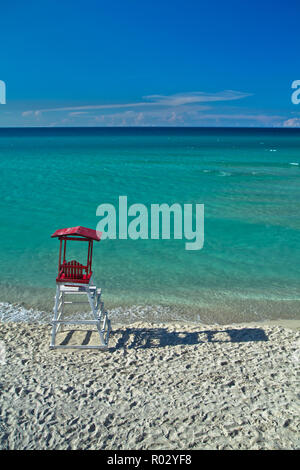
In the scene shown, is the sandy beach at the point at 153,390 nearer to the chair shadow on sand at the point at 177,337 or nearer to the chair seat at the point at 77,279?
the chair shadow on sand at the point at 177,337

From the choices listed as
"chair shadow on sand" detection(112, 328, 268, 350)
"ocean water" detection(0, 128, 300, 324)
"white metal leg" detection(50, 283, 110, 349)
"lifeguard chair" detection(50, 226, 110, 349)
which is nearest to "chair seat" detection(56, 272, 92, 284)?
"lifeguard chair" detection(50, 226, 110, 349)

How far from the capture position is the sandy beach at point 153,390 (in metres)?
6.61

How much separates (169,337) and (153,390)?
7.72ft

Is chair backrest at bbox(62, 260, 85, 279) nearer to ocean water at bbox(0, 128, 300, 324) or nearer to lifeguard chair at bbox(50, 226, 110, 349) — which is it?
lifeguard chair at bbox(50, 226, 110, 349)

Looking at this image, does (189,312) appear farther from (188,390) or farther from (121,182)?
(121,182)

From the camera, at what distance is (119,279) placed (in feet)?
48.2

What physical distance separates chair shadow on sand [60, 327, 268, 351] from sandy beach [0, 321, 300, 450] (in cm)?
3

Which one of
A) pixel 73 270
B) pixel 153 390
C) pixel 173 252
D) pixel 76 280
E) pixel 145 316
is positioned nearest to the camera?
pixel 153 390

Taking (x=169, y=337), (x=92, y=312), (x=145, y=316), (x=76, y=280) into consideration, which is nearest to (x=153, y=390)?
(x=169, y=337)

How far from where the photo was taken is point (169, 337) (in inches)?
395

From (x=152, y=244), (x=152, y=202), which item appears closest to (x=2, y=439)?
(x=152, y=244)

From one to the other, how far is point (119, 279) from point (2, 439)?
8463 mm

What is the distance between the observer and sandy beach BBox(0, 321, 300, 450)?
661 cm

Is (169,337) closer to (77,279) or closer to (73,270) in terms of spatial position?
(77,279)
